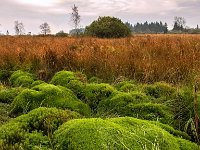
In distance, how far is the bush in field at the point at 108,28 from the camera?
28.0 meters

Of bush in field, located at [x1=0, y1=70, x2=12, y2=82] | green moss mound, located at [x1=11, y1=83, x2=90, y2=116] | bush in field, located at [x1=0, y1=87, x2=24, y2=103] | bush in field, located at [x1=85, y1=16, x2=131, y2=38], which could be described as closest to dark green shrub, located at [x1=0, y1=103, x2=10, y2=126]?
green moss mound, located at [x1=11, y1=83, x2=90, y2=116]

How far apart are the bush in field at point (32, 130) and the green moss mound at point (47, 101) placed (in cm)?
95

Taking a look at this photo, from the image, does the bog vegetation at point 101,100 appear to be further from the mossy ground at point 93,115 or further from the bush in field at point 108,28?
the bush in field at point 108,28

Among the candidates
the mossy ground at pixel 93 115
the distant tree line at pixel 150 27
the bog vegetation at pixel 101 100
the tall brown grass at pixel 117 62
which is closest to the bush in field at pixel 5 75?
the bog vegetation at pixel 101 100

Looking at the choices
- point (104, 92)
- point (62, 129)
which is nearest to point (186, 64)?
point (104, 92)

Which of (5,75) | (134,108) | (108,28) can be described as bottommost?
(134,108)

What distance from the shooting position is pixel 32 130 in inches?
138

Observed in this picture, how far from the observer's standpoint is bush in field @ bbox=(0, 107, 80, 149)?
124 inches

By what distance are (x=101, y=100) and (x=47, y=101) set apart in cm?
94

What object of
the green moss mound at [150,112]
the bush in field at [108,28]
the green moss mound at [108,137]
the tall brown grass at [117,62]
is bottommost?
the green moss mound at [150,112]

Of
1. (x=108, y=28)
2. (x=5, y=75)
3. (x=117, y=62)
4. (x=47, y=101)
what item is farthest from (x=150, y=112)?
(x=108, y=28)

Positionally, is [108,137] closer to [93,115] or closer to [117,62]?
[93,115]

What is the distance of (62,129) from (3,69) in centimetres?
605

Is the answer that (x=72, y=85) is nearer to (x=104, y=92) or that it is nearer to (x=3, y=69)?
(x=104, y=92)
